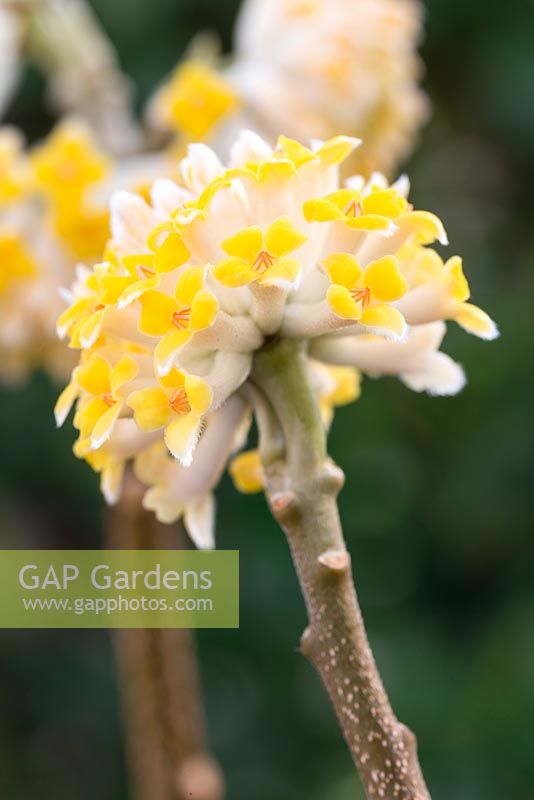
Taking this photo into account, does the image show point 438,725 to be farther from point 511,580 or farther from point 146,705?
point 146,705

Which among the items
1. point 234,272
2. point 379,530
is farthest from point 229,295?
point 379,530

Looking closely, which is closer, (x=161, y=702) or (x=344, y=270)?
(x=344, y=270)

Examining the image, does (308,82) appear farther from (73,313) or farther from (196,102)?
(73,313)

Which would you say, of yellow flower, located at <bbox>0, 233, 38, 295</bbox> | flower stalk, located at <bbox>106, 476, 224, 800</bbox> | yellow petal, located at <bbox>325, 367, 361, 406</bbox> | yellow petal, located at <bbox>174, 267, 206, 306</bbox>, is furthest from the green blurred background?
yellow petal, located at <bbox>174, 267, 206, 306</bbox>

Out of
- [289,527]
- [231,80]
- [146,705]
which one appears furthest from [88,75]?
[289,527]

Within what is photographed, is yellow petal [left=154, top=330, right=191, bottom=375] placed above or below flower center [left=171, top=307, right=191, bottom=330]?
below

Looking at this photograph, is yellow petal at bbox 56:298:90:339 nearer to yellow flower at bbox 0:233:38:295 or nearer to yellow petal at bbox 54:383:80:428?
yellow petal at bbox 54:383:80:428

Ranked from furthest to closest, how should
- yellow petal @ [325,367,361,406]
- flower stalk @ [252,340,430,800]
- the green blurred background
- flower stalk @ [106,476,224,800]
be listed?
Result: the green blurred background
flower stalk @ [106,476,224,800]
yellow petal @ [325,367,361,406]
flower stalk @ [252,340,430,800]
